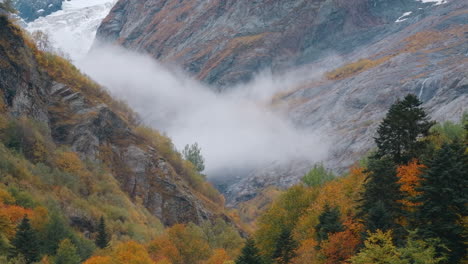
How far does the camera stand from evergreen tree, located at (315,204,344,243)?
5741 cm

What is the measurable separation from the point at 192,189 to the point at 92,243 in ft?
188

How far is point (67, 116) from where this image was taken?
119688 millimetres

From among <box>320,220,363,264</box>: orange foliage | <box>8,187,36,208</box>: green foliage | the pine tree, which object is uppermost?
<box>8,187,36,208</box>: green foliage

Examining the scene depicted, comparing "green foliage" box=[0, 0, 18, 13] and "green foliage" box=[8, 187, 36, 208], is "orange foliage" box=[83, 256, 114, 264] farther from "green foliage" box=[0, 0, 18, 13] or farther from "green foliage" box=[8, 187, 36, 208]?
"green foliage" box=[0, 0, 18, 13]

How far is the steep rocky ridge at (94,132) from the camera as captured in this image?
11138 centimetres

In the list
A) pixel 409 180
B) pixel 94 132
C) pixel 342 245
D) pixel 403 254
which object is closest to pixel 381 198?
pixel 409 180

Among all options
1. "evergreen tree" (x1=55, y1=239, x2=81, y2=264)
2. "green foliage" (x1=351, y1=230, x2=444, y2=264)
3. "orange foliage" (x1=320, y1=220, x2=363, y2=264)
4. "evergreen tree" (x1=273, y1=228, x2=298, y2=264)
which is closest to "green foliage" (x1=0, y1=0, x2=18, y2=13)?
"evergreen tree" (x1=55, y1=239, x2=81, y2=264)

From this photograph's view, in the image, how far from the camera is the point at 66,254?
6844 cm

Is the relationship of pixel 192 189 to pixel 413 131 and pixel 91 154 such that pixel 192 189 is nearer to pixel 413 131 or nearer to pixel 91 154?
pixel 91 154

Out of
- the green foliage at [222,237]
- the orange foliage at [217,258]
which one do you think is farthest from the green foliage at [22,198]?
the green foliage at [222,237]

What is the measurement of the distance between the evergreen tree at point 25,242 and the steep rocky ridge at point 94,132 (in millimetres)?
46434

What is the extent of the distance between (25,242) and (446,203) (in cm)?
4864

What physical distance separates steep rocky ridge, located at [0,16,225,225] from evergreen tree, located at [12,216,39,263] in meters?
46.4

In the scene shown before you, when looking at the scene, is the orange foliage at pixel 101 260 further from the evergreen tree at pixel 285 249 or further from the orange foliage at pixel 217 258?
the evergreen tree at pixel 285 249
